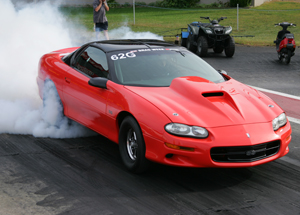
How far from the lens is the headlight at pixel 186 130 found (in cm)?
420

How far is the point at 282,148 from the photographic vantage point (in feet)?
14.8

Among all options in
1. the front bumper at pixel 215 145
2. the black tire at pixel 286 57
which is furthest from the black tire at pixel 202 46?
the front bumper at pixel 215 145

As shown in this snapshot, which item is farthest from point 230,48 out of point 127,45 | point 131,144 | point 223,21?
point 223,21

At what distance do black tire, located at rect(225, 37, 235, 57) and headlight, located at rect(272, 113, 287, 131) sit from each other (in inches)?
373

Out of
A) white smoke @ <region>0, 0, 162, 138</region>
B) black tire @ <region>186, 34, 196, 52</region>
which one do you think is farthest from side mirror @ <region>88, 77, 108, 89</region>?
black tire @ <region>186, 34, 196, 52</region>

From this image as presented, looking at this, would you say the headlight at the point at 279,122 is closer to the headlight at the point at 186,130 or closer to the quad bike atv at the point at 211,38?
the headlight at the point at 186,130

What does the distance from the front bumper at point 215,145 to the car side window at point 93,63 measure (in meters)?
1.52

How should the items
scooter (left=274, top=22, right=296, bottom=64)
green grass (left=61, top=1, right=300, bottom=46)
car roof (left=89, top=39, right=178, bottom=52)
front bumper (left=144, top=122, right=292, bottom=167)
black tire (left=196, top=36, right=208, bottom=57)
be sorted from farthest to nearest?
green grass (left=61, top=1, right=300, bottom=46), black tire (left=196, top=36, right=208, bottom=57), scooter (left=274, top=22, right=296, bottom=64), car roof (left=89, top=39, right=178, bottom=52), front bumper (left=144, top=122, right=292, bottom=167)

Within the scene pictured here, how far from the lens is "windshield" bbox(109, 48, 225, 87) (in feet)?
17.2

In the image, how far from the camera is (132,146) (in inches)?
187

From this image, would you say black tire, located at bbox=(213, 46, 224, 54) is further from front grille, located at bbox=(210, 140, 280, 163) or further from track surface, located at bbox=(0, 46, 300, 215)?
front grille, located at bbox=(210, 140, 280, 163)

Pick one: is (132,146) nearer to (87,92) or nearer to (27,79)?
(87,92)

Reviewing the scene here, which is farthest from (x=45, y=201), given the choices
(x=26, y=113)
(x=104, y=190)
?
(x=26, y=113)

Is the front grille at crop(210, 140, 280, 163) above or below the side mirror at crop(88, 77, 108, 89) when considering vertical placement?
below
